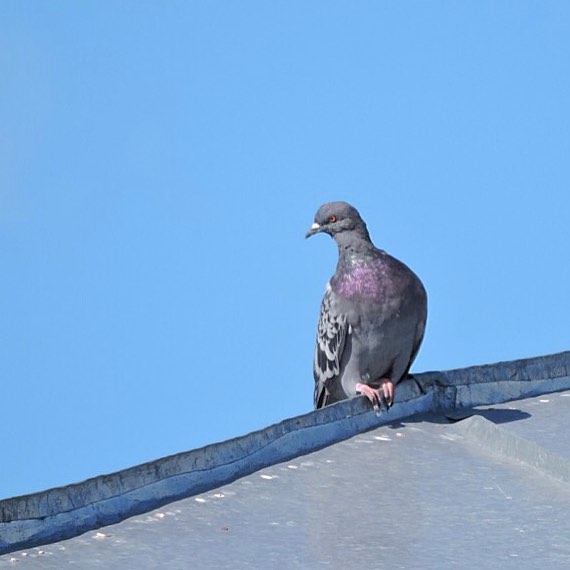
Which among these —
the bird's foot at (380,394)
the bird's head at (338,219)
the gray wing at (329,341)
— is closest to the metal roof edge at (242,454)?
the bird's foot at (380,394)

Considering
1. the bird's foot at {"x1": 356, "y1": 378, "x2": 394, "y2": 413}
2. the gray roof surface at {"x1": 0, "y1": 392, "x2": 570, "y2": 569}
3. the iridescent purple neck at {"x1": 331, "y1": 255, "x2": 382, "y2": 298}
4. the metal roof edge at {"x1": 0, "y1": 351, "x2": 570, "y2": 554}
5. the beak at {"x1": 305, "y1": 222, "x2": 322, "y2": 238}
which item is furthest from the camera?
the beak at {"x1": 305, "y1": 222, "x2": 322, "y2": 238}

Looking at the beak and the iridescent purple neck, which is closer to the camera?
the iridescent purple neck

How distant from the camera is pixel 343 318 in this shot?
7.79 metres

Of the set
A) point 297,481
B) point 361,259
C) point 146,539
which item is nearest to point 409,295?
point 361,259

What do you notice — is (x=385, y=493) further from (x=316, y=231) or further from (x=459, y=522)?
(x=316, y=231)

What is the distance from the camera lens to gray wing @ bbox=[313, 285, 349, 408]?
→ 7.85 m

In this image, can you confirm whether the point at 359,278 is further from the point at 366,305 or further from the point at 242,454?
the point at 242,454

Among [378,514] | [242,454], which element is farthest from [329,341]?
[378,514]

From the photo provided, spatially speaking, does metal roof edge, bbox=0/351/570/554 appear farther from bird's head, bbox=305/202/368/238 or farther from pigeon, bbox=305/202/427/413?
bird's head, bbox=305/202/368/238

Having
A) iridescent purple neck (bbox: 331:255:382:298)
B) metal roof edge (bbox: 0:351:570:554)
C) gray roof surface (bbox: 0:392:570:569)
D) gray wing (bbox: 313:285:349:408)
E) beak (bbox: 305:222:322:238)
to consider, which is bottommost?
gray roof surface (bbox: 0:392:570:569)

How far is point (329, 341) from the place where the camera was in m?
7.98

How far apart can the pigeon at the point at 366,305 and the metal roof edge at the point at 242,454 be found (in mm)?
611

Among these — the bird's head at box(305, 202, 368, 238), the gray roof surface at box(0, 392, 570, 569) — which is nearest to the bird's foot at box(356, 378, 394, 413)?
the gray roof surface at box(0, 392, 570, 569)

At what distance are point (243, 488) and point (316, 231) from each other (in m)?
2.65
